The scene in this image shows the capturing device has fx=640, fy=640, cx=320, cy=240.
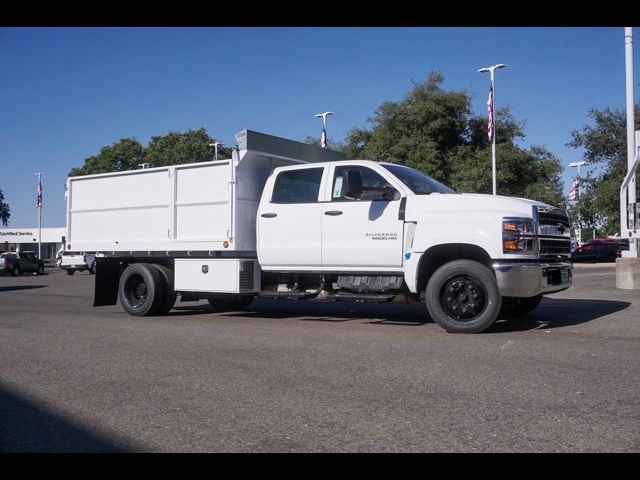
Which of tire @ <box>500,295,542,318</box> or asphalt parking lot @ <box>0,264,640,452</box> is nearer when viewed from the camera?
asphalt parking lot @ <box>0,264,640,452</box>

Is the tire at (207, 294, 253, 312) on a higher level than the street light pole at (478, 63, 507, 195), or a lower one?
lower

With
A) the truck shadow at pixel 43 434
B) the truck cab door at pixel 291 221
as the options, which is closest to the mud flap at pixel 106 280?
the truck cab door at pixel 291 221

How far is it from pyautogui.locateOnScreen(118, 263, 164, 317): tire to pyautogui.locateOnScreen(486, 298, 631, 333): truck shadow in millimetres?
5491

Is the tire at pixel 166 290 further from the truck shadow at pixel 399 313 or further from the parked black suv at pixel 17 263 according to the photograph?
the parked black suv at pixel 17 263

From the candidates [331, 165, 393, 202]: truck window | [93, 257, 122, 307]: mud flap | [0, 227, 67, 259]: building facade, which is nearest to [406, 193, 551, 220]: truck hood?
[331, 165, 393, 202]: truck window

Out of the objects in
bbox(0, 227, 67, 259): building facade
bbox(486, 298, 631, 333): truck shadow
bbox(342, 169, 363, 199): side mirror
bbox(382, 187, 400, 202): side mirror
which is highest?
bbox(0, 227, 67, 259): building facade

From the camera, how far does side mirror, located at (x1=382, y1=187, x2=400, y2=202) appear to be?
879cm

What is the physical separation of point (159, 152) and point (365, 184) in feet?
140

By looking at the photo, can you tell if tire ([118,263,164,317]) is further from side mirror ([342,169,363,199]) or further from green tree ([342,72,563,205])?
green tree ([342,72,563,205])

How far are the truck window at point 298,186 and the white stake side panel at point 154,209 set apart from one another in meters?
0.78

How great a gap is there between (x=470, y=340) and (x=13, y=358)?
5.22 metres

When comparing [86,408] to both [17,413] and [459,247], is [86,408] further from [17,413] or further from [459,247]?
[459,247]

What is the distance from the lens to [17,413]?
476cm
